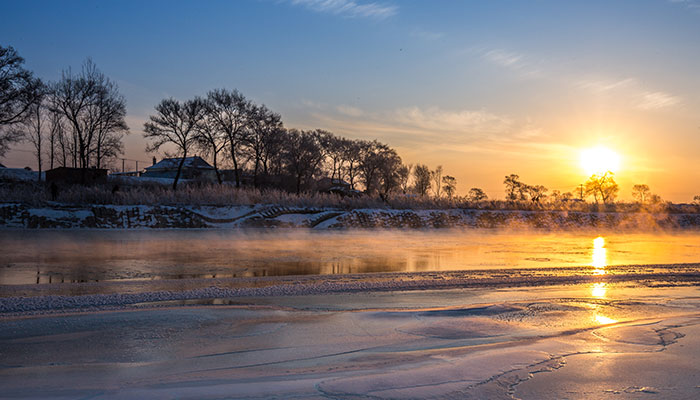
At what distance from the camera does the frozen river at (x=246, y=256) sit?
795 cm

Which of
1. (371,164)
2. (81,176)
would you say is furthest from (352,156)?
(81,176)

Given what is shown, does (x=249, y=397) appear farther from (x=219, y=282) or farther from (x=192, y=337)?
(x=219, y=282)

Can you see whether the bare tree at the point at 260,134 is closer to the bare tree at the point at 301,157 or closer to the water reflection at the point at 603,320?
the bare tree at the point at 301,157

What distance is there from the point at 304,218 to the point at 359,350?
17.5 metres

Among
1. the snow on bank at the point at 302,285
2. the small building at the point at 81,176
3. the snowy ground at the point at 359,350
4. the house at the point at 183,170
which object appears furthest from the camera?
the house at the point at 183,170

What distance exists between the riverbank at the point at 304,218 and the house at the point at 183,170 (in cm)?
4796

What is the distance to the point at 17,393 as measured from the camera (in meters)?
2.83

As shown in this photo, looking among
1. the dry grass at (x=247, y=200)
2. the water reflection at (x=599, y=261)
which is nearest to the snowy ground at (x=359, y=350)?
the water reflection at (x=599, y=261)

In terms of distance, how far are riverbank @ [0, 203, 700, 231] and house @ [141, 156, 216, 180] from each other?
47960 mm

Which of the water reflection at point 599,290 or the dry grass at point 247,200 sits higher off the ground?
the dry grass at point 247,200

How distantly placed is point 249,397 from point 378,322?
2.10 m

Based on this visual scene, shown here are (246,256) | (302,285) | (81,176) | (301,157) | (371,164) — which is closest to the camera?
(302,285)

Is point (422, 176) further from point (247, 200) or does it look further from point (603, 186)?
point (247, 200)

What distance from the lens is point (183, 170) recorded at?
73438 millimetres
